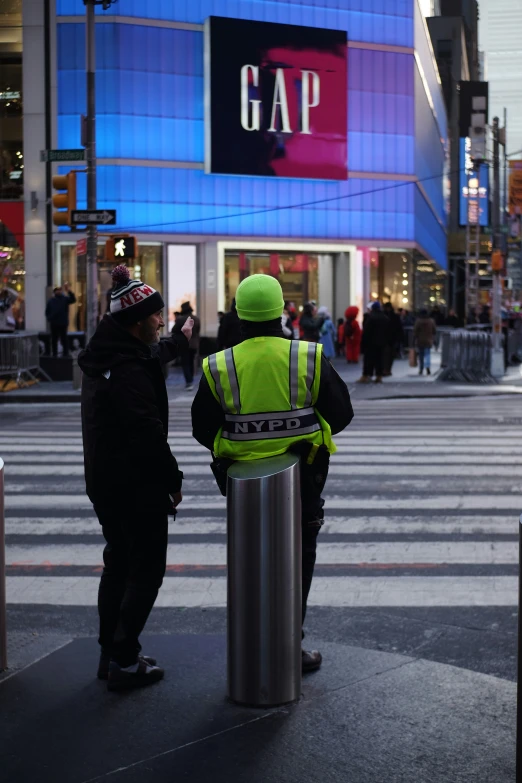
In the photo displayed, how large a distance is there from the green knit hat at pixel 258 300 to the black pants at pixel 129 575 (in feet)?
3.13

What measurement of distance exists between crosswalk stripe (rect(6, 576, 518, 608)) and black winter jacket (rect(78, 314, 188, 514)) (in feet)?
6.37

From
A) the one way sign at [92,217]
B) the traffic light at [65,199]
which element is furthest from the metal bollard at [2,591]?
the traffic light at [65,199]

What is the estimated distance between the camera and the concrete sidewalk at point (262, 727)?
14.0ft

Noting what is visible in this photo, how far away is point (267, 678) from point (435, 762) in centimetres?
84

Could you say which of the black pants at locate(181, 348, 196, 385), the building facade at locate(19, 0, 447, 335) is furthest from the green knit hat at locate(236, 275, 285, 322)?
the building facade at locate(19, 0, 447, 335)

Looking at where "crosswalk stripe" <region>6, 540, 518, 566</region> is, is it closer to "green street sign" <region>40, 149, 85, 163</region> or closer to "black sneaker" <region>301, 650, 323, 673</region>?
"black sneaker" <region>301, 650, 323, 673</region>

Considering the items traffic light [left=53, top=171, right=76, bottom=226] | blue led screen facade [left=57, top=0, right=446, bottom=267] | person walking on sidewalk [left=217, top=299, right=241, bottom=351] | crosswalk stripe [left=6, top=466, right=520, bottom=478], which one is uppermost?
blue led screen facade [left=57, top=0, right=446, bottom=267]

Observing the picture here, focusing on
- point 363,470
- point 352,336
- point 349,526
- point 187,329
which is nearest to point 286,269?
point 352,336

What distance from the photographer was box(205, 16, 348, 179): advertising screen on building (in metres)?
45.2

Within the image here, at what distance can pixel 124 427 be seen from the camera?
5.04 m

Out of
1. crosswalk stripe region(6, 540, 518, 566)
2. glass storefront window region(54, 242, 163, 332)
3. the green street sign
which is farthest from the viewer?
glass storefront window region(54, 242, 163, 332)

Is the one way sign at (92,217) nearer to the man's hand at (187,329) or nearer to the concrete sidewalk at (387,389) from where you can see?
the concrete sidewalk at (387,389)

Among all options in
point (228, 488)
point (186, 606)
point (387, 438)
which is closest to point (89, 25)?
point (387, 438)

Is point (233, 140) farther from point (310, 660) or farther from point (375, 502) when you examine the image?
point (310, 660)
